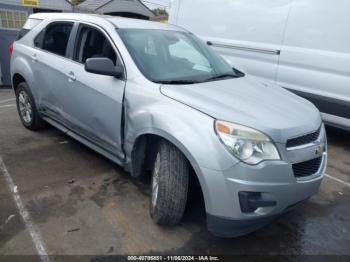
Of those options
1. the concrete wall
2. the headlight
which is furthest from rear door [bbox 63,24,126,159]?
the concrete wall

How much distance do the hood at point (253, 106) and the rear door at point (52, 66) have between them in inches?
65.3

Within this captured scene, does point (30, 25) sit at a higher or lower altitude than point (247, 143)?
higher

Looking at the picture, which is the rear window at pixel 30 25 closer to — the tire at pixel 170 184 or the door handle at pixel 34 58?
the door handle at pixel 34 58

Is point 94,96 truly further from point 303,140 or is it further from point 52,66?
point 303,140

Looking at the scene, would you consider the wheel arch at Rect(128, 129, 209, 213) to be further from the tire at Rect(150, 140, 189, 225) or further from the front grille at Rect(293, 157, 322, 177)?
the front grille at Rect(293, 157, 322, 177)

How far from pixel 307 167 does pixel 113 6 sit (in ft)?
49.7

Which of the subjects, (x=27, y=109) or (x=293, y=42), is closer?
(x=27, y=109)

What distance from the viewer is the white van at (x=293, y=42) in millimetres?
4773

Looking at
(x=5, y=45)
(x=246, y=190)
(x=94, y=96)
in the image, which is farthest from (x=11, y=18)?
(x=246, y=190)

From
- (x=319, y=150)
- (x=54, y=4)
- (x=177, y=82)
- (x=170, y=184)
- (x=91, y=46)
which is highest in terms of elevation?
(x=91, y=46)

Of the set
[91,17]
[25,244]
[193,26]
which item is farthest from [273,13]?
[25,244]

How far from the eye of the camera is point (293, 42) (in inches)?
207

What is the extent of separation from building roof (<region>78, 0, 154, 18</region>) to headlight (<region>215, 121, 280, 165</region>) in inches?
542

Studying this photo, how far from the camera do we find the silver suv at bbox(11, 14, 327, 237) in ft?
8.26
